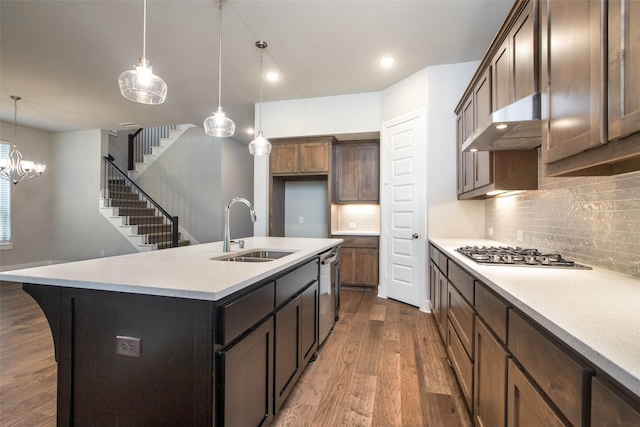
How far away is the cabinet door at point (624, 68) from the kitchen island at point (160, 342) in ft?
4.52

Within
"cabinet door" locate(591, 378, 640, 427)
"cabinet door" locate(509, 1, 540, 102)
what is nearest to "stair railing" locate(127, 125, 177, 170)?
"cabinet door" locate(509, 1, 540, 102)

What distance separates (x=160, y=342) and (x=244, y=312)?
337 mm

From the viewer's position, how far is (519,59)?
179cm

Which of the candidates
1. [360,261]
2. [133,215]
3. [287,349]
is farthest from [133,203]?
[287,349]

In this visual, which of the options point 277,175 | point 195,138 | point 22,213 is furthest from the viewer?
point 195,138

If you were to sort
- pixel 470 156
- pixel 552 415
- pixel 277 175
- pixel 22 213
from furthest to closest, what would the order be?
pixel 22 213 < pixel 277 175 < pixel 470 156 < pixel 552 415

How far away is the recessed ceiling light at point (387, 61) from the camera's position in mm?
3451

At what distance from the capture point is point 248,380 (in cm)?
129

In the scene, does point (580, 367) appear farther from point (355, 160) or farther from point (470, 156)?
point (355, 160)

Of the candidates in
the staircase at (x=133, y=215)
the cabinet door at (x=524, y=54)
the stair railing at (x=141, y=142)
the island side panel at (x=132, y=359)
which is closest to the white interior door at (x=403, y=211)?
the cabinet door at (x=524, y=54)

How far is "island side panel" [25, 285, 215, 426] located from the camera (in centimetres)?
111

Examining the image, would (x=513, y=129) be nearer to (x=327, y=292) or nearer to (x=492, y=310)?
(x=492, y=310)

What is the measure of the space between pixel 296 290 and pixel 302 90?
3.42 metres

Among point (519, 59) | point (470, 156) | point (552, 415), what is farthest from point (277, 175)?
point (552, 415)
